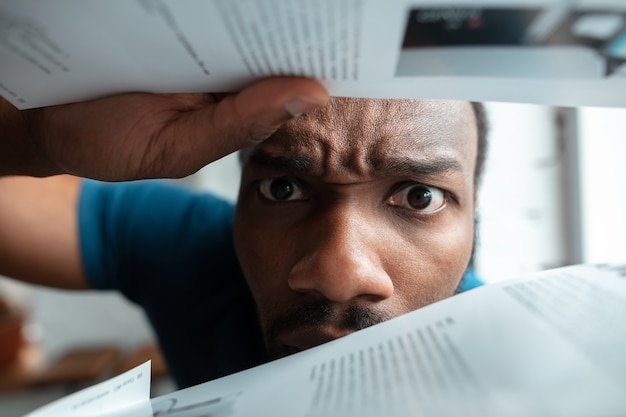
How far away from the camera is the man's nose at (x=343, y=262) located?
0.55 m

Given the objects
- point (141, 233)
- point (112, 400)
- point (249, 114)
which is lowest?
point (112, 400)

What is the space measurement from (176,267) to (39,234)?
9.2 inches

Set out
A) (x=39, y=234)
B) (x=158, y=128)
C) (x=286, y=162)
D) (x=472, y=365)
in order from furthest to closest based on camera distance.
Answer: (x=39, y=234) → (x=286, y=162) → (x=158, y=128) → (x=472, y=365)

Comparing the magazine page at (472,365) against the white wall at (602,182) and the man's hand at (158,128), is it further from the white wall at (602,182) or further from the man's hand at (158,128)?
the white wall at (602,182)

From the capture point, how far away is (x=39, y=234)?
98 centimetres

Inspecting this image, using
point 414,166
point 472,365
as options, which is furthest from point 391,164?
point 472,365

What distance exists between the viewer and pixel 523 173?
6.24 ft

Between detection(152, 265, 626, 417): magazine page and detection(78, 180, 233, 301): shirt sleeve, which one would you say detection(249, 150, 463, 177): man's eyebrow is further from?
detection(78, 180, 233, 301): shirt sleeve

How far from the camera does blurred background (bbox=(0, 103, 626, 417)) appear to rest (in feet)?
5.65

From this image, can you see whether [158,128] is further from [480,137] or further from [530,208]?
[530,208]

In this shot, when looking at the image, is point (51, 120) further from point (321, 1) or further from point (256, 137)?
point (321, 1)

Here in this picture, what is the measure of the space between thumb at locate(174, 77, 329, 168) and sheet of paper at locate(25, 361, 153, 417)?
0.19 metres

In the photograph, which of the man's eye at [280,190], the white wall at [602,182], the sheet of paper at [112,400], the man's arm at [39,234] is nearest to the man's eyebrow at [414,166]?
the man's eye at [280,190]

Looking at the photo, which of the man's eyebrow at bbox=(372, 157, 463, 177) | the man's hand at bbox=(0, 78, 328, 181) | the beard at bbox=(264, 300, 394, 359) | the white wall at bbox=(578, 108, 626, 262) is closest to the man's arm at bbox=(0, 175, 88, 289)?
the man's hand at bbox=(0, 78, 328, 181)
